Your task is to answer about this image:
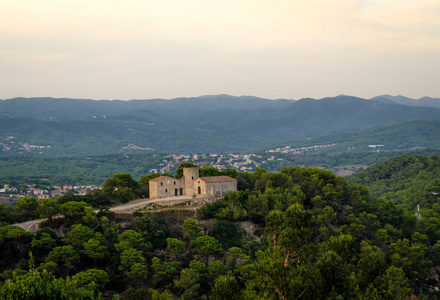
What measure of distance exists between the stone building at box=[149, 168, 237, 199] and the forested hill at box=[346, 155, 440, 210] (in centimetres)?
3633

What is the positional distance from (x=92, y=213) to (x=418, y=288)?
98.6ft

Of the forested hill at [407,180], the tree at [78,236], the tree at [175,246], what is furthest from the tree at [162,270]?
the forested hill at [407,180]

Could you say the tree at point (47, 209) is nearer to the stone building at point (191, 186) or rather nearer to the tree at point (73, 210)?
the tree at point (73, 210)

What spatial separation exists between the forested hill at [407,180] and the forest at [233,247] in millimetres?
15786

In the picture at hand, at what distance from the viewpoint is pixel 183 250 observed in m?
42.2

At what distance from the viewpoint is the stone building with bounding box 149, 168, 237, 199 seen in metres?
Answer: 48.4

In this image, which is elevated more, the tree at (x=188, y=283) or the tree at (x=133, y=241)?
the tree at (x=133, y=241)

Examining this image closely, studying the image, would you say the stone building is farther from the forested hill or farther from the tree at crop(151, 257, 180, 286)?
the forested hill

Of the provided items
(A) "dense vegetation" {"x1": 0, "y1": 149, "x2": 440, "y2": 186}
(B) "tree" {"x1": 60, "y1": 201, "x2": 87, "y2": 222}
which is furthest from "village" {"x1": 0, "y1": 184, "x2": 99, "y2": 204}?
(B) "tree" {"x1": 60, "y1": 201, "x2": 87, "y2": 222}

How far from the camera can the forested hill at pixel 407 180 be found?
75125 millimetres

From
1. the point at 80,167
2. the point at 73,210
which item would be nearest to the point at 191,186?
the point at 73,210

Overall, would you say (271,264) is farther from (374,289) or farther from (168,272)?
(168,272)

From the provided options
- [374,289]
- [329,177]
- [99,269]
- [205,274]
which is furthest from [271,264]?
[329,177]

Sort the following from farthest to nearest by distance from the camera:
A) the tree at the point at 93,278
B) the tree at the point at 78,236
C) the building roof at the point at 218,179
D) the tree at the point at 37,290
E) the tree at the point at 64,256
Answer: the building roof at the point at 218,179 → the tree at the point at 78,236 → the tree at the point at 64,256 → the tree at the point at 93,278 → the tree at the point at 37,290
